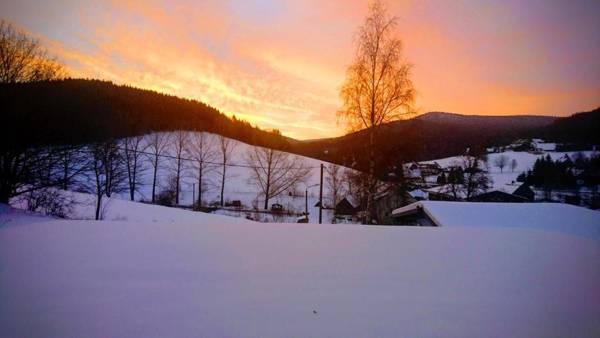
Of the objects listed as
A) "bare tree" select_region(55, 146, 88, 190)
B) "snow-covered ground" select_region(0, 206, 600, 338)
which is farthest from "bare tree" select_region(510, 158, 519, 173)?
"bare tree" select_region(55, 146, 88, 190)

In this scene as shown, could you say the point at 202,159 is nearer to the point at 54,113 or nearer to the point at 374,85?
the point at 54,113

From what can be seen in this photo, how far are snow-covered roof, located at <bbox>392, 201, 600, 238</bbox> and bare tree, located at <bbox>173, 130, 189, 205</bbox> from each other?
74.2 feet

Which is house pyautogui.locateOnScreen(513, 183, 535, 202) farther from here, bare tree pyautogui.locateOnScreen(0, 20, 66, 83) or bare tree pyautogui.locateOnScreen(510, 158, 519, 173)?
bare tree pyautogui.locateOnScreen(0, 20, 66, 83)

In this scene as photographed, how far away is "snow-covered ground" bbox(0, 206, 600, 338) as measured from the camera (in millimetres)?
1339

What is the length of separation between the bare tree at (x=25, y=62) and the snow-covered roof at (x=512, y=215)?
32.8ft

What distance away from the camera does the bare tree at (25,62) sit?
191 inches

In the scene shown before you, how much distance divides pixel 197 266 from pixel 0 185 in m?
6.99

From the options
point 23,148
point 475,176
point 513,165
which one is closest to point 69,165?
point 23,148

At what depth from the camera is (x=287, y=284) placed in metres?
1.76

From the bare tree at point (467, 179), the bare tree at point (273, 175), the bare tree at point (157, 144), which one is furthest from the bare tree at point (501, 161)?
the bare tree at point (157, 144)

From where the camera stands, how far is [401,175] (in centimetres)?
929

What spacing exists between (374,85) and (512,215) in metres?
5.46

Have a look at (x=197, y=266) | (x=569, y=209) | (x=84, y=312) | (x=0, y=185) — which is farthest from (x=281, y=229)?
(x=569, y=209)

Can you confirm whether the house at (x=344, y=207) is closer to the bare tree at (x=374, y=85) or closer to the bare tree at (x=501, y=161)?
the bare tree at (x=374, y=85)
